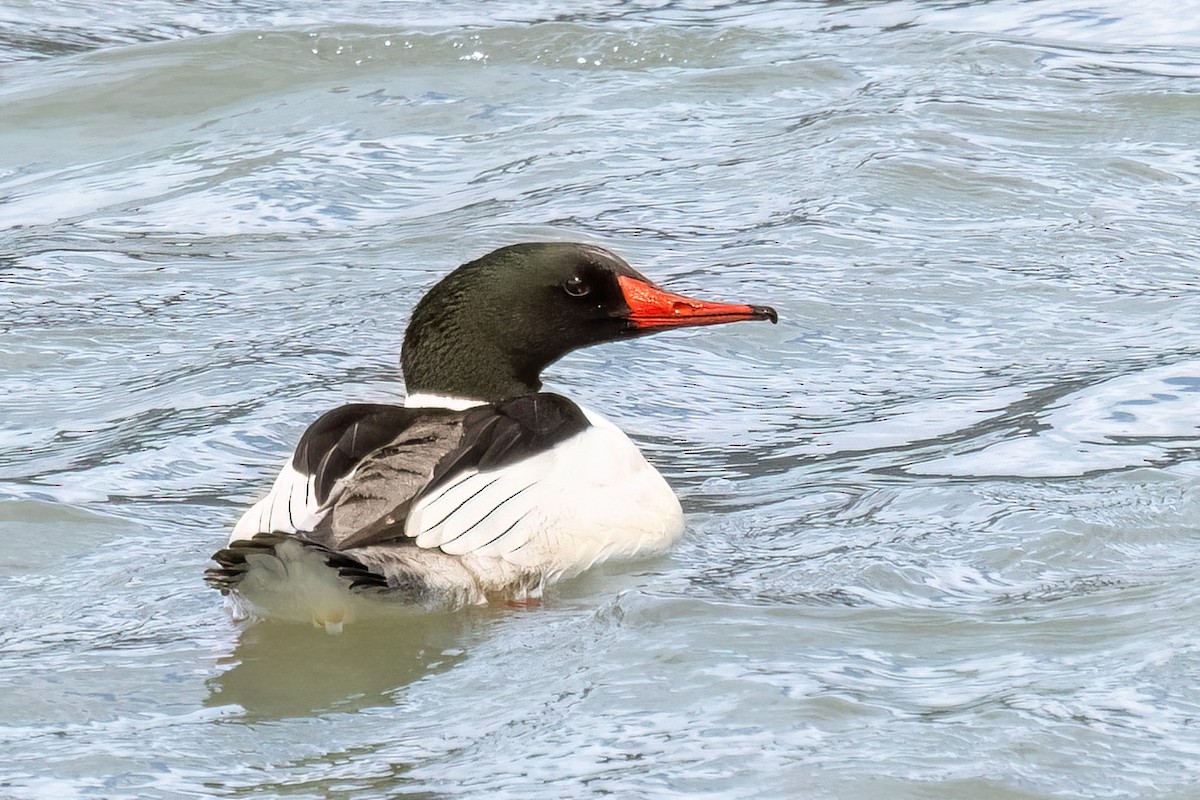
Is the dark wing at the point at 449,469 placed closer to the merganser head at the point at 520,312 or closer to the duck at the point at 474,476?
the duck at the point at 474,476

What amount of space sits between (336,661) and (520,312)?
146cm

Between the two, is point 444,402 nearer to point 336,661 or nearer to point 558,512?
point 558,512

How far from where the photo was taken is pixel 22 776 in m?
4.23

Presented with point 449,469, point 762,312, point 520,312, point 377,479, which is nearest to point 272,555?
point 377,479

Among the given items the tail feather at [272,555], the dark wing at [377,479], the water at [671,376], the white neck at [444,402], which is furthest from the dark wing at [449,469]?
the white neck at [444,402]

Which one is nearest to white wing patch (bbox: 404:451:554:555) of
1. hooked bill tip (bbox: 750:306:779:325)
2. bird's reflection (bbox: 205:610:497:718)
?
bird's reflection (bbox: 205:610:497:718)

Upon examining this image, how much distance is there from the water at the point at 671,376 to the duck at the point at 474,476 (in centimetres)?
13

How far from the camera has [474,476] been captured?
17.3ft

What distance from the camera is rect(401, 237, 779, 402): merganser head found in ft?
19.8

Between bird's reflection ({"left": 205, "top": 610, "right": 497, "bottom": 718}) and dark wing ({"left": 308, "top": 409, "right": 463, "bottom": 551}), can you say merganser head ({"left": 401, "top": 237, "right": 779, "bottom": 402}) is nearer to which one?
dark wing ({"left": 308, "top": 409, "right": 463, "bottom": 551})

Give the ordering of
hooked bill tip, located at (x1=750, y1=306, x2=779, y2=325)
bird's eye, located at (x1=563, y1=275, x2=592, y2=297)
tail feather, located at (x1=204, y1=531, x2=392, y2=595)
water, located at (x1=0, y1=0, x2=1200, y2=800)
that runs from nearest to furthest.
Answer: water, located at (x1=0, y1=0, x2=1200, y2=800) → tail feather, located at (x1=204, y1=531, x2=392, y2=595) → hooked bill tip, located at (x1=750, y1=306, x2=779, y2=325) → bird's eye, located at (x1=563, y1=275, x2=592, y2=297)

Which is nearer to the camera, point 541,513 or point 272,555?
point 272,555

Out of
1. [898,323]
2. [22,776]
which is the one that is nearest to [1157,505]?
[898,323]

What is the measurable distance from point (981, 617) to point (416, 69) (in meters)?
7.43
